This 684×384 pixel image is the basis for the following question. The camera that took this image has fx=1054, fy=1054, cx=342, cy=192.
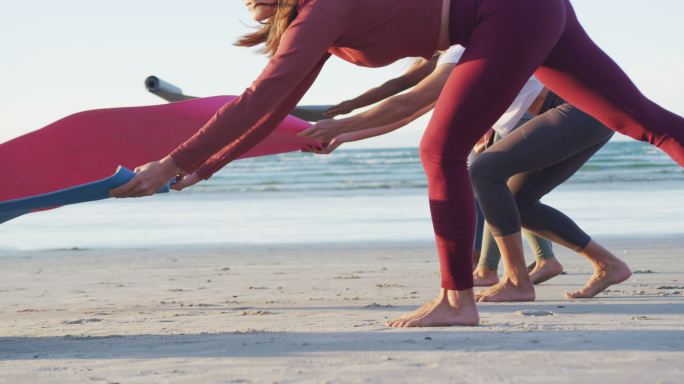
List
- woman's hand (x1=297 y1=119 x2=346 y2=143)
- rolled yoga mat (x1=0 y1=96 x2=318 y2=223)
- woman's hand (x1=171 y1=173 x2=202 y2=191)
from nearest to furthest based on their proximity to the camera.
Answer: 1. woman's hand (x1=171 y1=173 x2=202 y2=191)
2. woman's hand (x1=297 y1=119 x2=346 y2=143)
3. rolled yoga mat (x1=0 y1=96 x2=318 y2=223)

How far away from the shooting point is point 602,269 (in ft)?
17.3

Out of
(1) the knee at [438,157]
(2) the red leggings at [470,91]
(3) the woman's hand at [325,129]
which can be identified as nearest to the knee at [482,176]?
(3) the woman's hand at [325,129]

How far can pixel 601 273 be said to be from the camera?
526 cm

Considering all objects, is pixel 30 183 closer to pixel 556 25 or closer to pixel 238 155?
pixel 238 155

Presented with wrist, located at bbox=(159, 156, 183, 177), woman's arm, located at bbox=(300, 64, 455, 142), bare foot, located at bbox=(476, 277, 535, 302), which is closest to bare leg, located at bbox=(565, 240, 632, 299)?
bare foot, located at bbox=(476, 277, 535, 302)

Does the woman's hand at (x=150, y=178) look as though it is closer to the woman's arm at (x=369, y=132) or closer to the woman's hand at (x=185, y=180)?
the woman's hand at (x=185, y=180)

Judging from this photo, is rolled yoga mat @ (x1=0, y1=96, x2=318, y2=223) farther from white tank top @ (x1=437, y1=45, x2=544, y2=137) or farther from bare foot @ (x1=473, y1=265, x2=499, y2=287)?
bare foot @ (x1=473, y1=265, x2=499, y2=287)

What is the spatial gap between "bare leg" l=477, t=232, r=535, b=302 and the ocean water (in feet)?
15.7

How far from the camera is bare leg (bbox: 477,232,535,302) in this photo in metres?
4.96

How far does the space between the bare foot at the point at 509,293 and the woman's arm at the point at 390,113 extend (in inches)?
46.2

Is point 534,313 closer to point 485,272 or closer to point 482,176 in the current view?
point 482,176

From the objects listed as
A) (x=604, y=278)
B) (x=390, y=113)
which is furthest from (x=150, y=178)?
(x=604, y=278)

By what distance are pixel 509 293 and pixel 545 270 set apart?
81cm

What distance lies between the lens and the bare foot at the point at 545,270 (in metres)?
5.74
